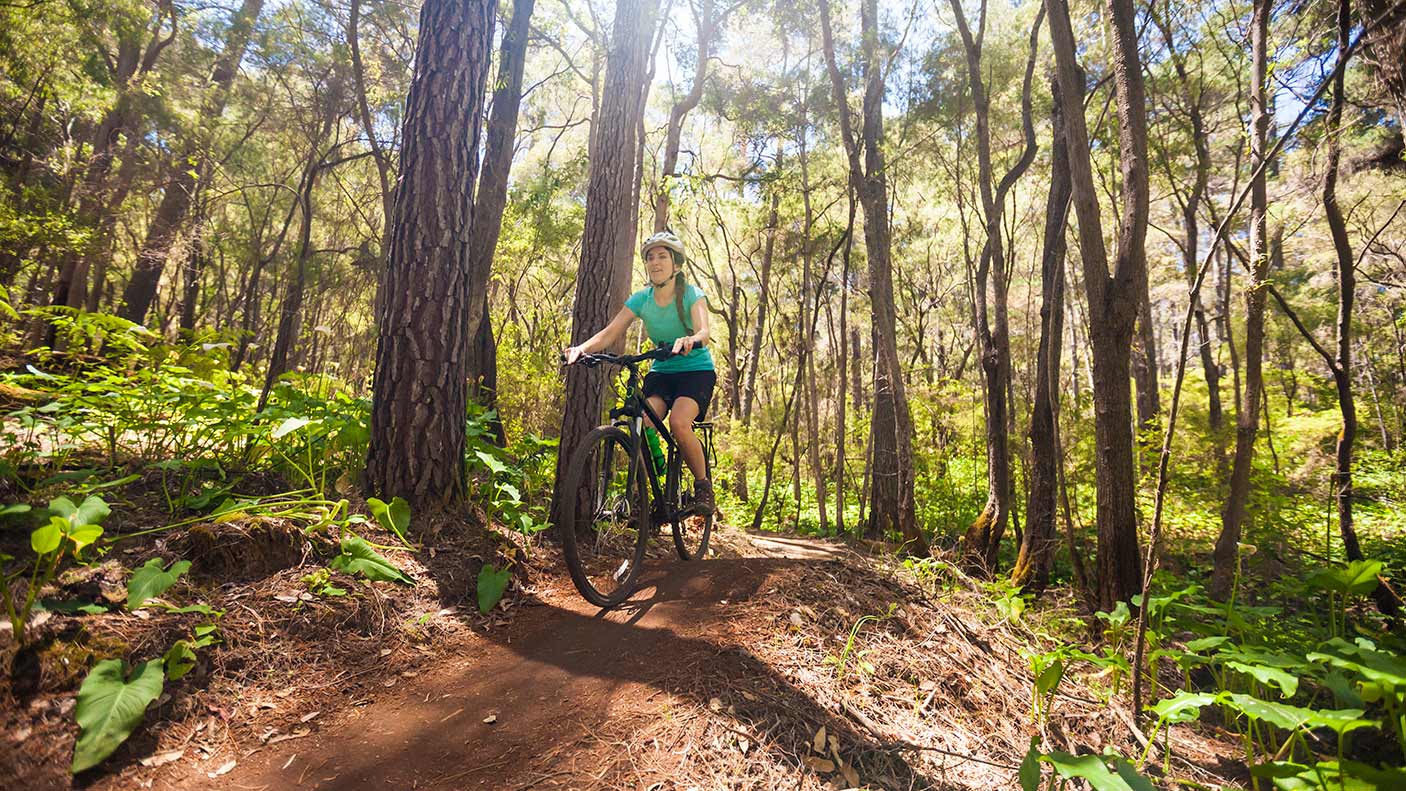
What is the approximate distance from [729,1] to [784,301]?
40.2 ft

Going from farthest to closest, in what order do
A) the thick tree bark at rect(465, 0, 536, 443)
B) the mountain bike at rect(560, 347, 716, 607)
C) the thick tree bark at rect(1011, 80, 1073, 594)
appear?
the thick tree bark at rect(465, 0, 536, 443)
the thick tree bark at rect(1011, 80, 1073, 594)
the mountain bike at rect(560, 347, 716, 607)

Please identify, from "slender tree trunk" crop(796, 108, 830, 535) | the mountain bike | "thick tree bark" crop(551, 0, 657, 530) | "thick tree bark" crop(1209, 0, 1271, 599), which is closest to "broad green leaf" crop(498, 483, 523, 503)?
the mountain bike

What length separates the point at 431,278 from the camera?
3312mm

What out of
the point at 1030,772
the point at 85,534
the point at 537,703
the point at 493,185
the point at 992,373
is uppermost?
the point at 493,185

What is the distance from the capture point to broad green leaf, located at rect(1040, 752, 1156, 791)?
4.46ft

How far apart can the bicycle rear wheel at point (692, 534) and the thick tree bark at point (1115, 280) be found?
2934mm

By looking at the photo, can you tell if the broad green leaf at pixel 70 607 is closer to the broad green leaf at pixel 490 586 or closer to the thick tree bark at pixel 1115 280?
the broad green leaf at pixel 490 586

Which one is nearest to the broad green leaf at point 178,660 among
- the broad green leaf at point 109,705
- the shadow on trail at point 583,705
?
the broad green leaf at point 109,705

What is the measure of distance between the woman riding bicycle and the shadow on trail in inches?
47.7

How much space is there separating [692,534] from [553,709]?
3.18m

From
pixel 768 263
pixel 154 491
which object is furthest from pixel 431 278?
pixel 768 263

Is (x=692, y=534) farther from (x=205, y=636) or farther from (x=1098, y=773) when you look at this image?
(x=1098, y=773)

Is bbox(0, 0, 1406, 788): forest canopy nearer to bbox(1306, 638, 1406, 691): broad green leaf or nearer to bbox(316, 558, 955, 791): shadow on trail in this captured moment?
bbox(1306, 638, 1406, 691): broad green leaf

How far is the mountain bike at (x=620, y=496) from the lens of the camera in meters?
3.03
